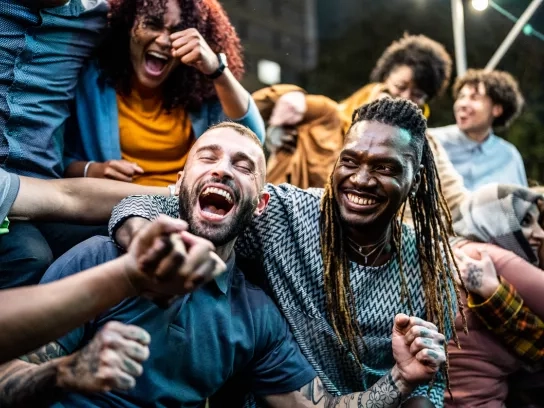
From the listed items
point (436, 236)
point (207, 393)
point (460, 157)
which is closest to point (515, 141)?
point (460, 157)

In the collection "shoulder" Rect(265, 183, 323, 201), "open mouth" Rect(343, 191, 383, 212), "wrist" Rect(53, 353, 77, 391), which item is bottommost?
"wrist" Rect(53, 353, 77, 391)

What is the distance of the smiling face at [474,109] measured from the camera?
17.0 feet

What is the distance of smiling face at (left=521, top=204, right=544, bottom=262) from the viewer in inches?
138

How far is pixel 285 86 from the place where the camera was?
4207mm

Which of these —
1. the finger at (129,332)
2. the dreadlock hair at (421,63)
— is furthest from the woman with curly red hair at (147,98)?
the dreadlock hair at (421,63)

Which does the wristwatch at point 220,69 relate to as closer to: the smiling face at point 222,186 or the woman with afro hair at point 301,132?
the smiling face at point 222,186

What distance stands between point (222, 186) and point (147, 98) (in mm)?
949

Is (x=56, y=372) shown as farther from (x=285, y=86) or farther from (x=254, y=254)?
(x=285, y=86)

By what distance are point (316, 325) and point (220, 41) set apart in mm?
1480

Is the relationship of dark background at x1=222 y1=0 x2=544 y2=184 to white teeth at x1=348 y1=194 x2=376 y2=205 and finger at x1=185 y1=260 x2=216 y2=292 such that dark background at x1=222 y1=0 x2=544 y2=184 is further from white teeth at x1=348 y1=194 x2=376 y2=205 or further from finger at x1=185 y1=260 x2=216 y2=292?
finger at x1=185 y1=260 x2=216 y2=292

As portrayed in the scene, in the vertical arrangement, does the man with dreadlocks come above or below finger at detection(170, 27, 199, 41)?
below

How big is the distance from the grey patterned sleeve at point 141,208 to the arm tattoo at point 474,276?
54.9 inches

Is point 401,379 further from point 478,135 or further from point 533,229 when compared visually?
point 478,135

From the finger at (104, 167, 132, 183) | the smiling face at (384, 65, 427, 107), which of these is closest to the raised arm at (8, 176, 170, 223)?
the finger at (104, 167, 132, 183)
